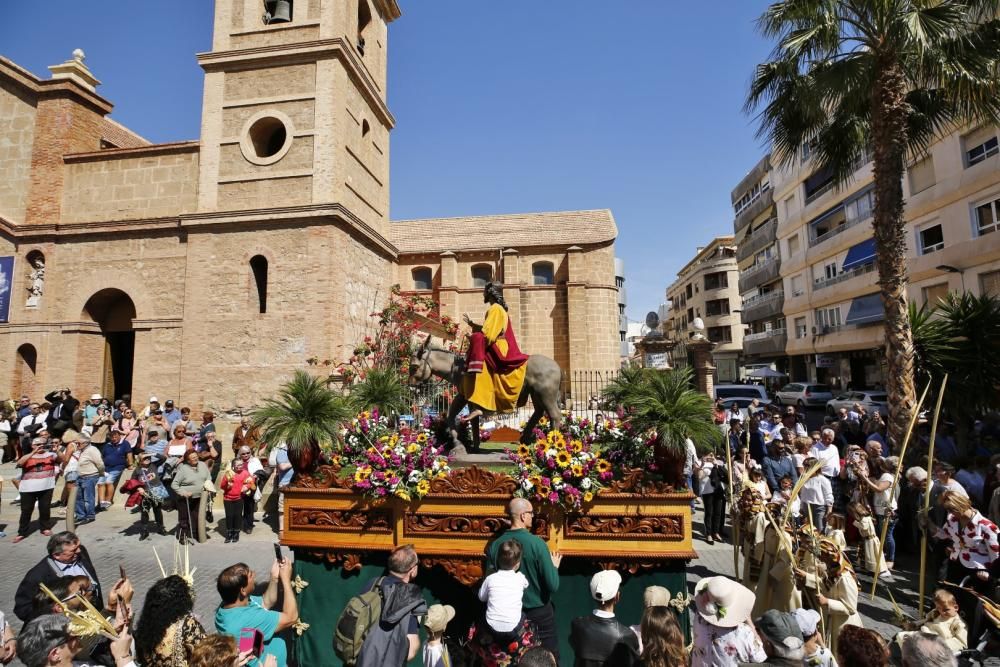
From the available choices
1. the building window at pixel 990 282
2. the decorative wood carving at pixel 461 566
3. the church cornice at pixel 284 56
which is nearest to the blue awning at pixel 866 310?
the building window at pixel 990 282

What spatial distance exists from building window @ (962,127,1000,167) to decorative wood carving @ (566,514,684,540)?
76.7ft

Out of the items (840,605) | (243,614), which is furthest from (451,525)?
(840,605)

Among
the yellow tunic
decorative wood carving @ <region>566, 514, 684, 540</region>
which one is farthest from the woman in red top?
decorative wood carving @ <region>566, 514, 684, 540</region>

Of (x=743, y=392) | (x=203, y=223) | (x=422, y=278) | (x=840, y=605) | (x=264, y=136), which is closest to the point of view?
(x=840, y=605)

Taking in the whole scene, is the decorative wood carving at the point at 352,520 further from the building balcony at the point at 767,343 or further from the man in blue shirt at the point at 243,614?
the building balcony at the point at 767,343

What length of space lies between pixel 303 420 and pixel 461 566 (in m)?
2.40

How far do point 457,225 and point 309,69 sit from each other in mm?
16367

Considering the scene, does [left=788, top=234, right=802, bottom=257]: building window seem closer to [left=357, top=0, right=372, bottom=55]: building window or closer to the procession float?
[left=357, top=0, right=372, bottom=55]: building window

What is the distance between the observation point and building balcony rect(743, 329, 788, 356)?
37.7 m

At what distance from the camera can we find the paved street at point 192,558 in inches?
257

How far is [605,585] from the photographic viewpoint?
3.62 meters

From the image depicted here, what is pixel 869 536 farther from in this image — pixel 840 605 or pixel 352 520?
pixel 352 520

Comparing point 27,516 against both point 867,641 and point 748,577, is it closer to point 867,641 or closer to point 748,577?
point 748,577

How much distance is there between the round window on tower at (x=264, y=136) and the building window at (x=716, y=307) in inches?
1910
